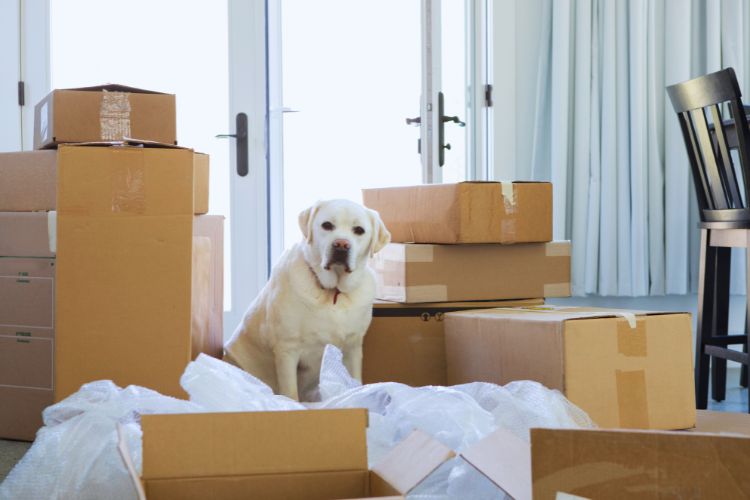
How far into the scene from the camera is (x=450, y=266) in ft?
7.58

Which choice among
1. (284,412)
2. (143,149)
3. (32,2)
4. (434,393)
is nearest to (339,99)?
(32,2)

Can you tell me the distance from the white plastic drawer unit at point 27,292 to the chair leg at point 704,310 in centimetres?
193

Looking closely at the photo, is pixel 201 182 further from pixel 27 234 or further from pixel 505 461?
pixel 505 461

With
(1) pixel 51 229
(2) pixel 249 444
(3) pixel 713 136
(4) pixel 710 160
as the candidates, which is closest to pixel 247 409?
(2) pixel 249 444

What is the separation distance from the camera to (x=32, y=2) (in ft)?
10.2

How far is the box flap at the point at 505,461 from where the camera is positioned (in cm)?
95

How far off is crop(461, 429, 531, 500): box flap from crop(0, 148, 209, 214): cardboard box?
4.92ft

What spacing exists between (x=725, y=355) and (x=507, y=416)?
→ 147 cm

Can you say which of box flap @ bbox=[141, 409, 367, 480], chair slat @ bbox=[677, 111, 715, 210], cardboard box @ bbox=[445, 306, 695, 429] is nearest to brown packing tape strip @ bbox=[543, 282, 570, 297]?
cardboard box @ bbox=[445, 306, 695, 429]

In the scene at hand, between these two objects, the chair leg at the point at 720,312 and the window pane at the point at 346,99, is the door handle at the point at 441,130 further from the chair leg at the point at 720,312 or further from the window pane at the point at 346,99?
the chair leg at the point at 720,312

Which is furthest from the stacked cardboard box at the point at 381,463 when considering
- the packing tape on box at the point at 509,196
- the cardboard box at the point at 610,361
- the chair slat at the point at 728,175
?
the chair slat at the point at 728,175

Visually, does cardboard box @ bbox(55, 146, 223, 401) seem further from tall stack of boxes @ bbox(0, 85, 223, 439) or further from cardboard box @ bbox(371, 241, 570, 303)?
cardboard box @ bbox(371, 241, 570, 303)

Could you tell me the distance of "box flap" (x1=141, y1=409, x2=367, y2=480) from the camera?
907mm

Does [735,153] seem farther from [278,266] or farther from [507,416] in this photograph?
[507,416]
